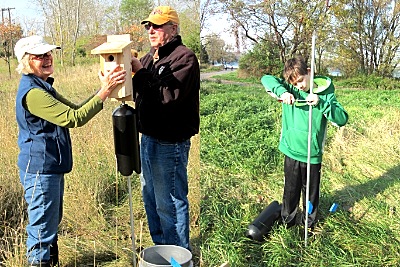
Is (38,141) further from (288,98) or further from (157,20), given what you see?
(288,98)

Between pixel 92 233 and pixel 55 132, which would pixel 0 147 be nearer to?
pixel 92 233

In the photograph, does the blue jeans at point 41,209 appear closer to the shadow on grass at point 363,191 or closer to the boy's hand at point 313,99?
the boy's hand at point 313,99

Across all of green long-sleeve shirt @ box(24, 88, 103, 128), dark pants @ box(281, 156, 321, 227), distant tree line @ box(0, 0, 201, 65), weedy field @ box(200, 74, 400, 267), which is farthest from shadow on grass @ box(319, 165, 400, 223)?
distant tree line @ box(0, 0, 201, 65)

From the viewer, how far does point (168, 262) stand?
2.56 metres

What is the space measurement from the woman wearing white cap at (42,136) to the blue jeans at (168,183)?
50cm

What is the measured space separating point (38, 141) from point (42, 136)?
40 millimetres

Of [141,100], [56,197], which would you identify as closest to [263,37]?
[141,100]

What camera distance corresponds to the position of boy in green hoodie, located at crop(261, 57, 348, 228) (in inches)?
106

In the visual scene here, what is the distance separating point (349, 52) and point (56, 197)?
2.25 m

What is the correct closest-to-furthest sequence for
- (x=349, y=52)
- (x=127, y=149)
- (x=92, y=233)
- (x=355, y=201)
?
(x=127, y=149) → (x=349, y=52) → (x=355, y=201) → (x=92, y=233)

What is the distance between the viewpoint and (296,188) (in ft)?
10.3

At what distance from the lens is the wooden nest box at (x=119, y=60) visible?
2275 mm

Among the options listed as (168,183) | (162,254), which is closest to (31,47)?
(168,183)

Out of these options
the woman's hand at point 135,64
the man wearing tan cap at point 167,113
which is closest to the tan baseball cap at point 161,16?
the man wearing tan cap at point 167,113
